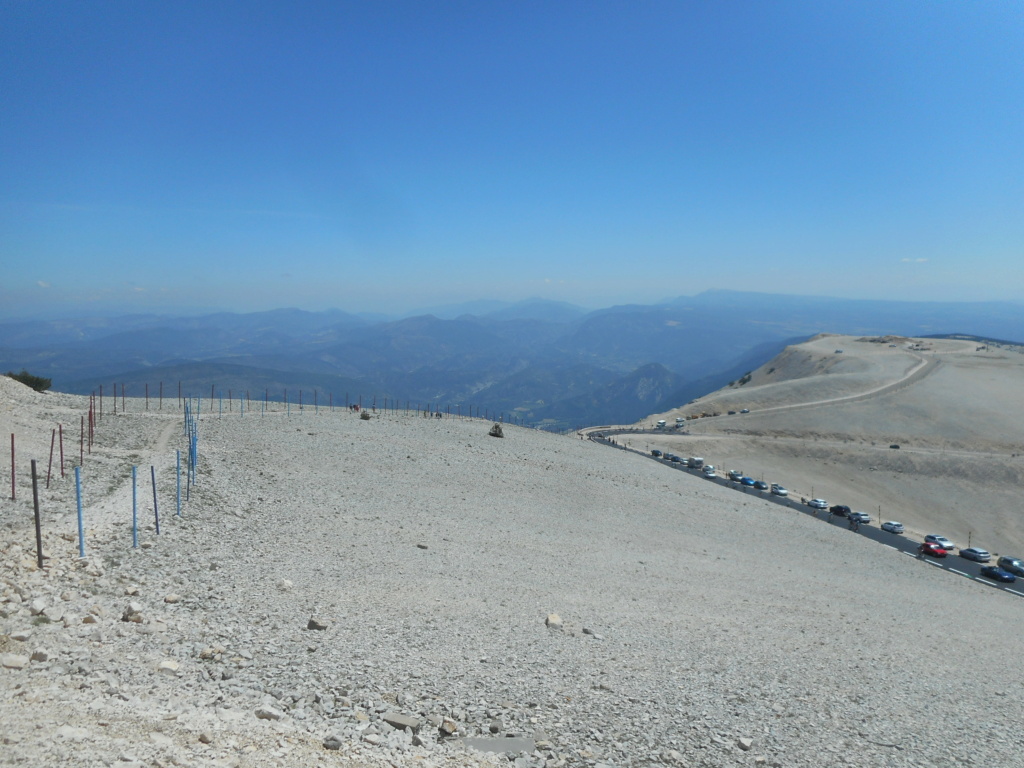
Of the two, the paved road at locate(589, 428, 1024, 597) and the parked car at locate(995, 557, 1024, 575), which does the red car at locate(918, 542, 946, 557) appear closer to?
the paved road at locate(589, 428, 1024, 597)

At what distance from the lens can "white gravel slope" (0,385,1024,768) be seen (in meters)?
8.78

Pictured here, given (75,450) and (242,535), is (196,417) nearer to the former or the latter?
(75,450)

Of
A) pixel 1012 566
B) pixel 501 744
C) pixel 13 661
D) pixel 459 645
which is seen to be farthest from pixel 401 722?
pixel 1012 566

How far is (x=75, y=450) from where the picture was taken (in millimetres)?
24328

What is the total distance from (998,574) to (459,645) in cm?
3438

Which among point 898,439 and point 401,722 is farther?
point 898,439

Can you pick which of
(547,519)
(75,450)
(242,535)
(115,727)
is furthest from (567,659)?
(75,450)

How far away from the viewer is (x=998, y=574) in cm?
3300

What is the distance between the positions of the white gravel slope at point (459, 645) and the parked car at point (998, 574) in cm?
597

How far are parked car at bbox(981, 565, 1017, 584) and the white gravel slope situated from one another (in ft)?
19.6

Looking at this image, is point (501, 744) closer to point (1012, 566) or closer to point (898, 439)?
point (1012, 566)

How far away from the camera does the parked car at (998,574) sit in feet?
107

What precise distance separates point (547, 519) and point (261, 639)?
17.4m

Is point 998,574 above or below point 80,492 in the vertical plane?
below
